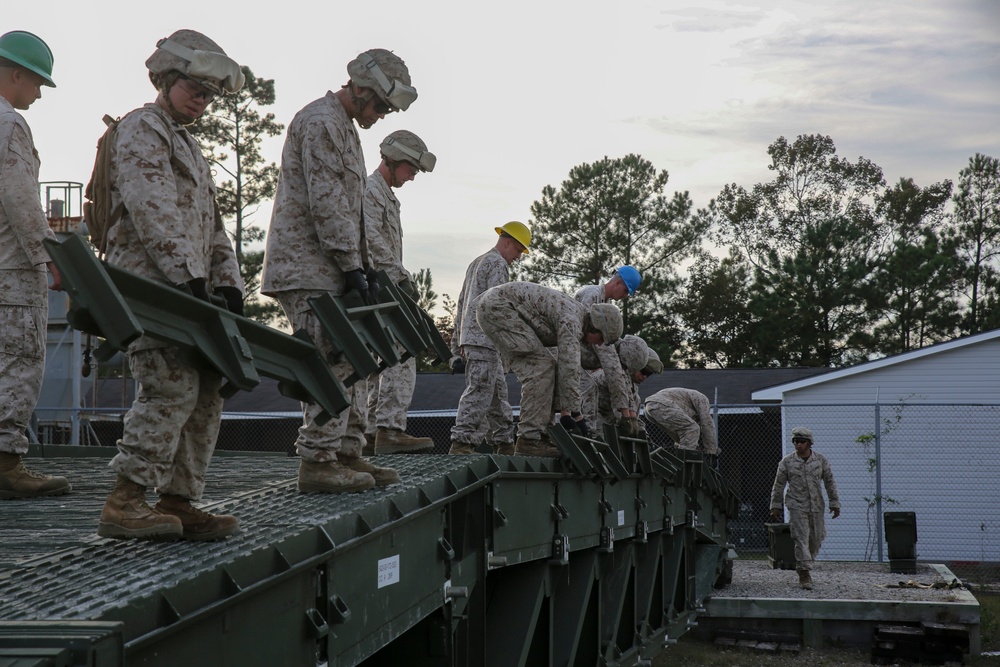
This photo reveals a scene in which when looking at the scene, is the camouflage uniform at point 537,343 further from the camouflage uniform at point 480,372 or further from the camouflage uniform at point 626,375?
the camouflage uniform at point 626,375

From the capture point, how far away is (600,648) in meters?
7.90

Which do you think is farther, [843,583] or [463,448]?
[843,583]

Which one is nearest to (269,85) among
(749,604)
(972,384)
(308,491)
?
(972,384)

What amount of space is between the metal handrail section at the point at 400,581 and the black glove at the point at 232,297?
71cm

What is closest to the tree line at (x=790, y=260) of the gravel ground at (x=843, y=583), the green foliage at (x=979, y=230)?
the green foliage at (x=979, y=230)

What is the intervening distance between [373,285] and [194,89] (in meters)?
1.20

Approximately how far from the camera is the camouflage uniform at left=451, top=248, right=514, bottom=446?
764 cm

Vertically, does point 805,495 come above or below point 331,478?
below

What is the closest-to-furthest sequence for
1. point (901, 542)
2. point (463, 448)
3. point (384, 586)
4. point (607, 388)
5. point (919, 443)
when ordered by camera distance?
1. point (384, 586)
2. point (463, 448)
3. point (607, 388)
4. point (901, 542)
5. point (919, 443)

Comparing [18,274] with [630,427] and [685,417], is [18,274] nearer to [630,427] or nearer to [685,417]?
[630,427]

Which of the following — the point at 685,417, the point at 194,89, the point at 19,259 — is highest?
the point at 194,89

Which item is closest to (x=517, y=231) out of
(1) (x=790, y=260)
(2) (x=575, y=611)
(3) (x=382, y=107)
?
(2) (x=575, y=611)

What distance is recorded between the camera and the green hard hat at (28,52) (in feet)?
15.5

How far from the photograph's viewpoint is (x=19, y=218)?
4691 millimetres
